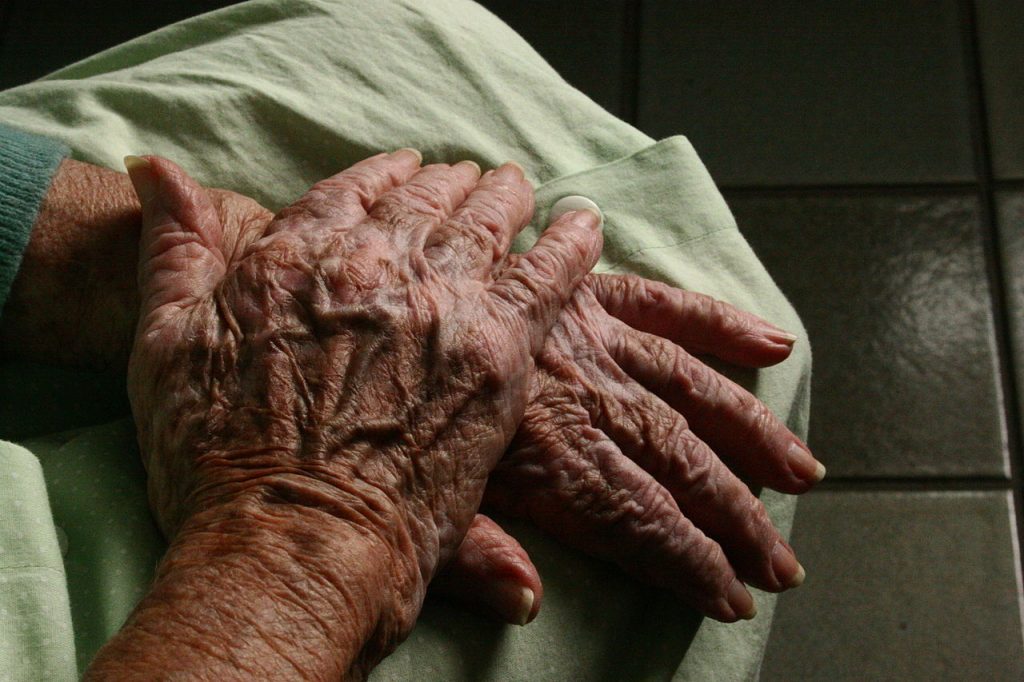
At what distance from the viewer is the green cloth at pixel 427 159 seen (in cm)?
65

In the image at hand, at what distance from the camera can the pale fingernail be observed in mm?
794

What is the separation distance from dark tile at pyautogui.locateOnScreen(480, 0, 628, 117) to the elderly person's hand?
86 centimetres

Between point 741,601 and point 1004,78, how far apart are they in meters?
1.11

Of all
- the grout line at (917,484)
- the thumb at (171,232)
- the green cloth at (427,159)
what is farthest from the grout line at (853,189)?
the thumb at (171,232)

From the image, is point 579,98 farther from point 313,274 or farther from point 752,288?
point 313,274

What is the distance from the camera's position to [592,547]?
26.9 inches

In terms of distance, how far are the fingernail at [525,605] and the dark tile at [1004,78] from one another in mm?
1103

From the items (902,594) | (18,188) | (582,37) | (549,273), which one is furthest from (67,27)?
(902,594)

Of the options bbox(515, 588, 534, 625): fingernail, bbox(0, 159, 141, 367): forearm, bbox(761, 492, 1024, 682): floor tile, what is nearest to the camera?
bbox(515, 588, 534, 625): fingernail

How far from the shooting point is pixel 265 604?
20.4 inches

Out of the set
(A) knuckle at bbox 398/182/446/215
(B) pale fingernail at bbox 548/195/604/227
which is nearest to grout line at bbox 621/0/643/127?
(B) pale fingernail at bbox 548/195/604/227

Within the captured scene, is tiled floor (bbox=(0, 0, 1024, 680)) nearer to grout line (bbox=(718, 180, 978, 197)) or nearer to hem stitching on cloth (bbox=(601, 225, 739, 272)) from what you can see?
grout line (bbox=(718, 180, 978, 197))

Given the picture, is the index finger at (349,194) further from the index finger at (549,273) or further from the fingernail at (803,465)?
the fingernail at (803,465)

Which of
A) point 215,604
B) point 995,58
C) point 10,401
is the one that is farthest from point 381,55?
point 995,58
